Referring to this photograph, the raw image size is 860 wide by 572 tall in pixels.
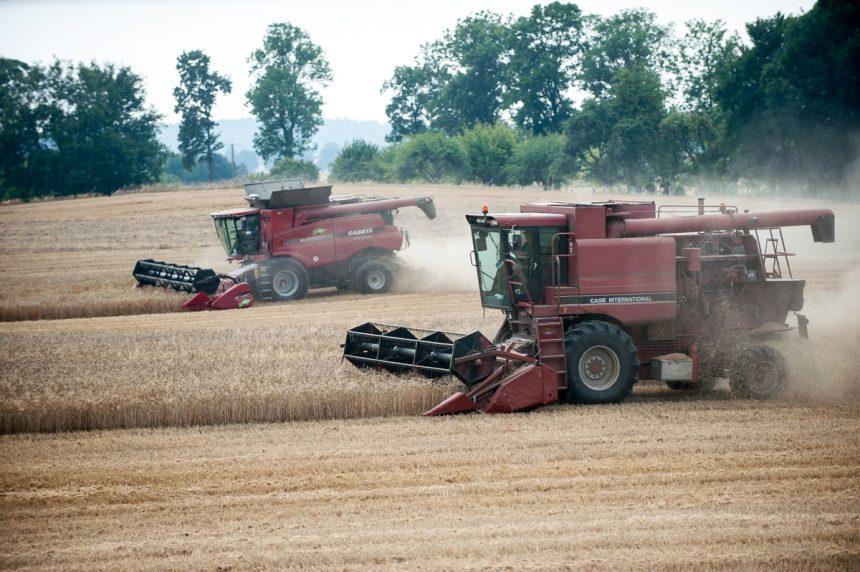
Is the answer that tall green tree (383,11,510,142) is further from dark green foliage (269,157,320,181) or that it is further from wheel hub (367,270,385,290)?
wheel hub (367,270,385,290)

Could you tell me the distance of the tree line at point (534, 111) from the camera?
47125mm

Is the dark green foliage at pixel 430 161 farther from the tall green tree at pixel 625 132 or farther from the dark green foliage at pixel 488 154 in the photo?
the tall green tree at pixel 625 132

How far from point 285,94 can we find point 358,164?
41.1 feet

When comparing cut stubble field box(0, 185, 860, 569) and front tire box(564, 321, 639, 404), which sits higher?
front tire box(564, 321, 639, 404)

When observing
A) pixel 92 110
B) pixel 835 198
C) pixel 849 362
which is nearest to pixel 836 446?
pixel 849 362

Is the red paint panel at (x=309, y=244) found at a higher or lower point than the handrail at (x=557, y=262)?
higher

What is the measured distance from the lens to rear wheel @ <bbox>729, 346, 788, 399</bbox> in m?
12.2

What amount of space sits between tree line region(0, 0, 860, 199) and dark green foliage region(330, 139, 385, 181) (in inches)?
6.2

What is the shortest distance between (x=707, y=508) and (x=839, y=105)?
42212 mm

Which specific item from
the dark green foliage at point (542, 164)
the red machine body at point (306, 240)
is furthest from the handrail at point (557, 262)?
the dark green foliage at point (542, 164)

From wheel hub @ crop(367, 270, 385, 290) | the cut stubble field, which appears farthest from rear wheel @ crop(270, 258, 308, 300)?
the cut stubble field

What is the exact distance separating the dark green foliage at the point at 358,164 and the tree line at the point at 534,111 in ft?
0.52

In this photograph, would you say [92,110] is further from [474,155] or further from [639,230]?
[639,230]

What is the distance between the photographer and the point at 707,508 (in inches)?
316
